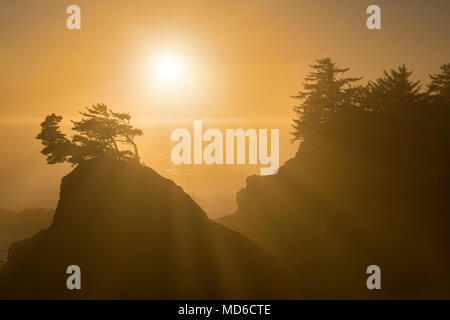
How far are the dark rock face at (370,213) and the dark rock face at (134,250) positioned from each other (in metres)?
8.66

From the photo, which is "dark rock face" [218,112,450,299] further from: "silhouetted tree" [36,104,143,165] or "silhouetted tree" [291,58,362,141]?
"silhouetted tree" [36,104,143,165]

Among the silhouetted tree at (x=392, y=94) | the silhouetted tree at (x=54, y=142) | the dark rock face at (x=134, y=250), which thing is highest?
the silhouetted tree at (x=392, y=94)

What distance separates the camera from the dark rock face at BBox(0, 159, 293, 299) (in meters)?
22.6

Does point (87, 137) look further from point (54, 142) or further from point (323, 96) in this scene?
point (323, 96)

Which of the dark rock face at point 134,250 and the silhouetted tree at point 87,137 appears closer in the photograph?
the dark rock face at point 134,250

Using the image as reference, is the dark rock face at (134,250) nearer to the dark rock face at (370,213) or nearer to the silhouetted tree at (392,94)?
the dark rock face at (370,213)

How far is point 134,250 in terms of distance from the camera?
23531 mm

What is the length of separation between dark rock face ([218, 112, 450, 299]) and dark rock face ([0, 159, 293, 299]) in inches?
341

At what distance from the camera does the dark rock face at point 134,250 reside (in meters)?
22.6

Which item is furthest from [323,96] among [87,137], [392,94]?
[87,137]

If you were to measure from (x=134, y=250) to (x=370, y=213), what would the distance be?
2440cm

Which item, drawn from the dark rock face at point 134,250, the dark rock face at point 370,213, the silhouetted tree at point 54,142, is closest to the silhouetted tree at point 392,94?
the dark rock face at point 370,213
